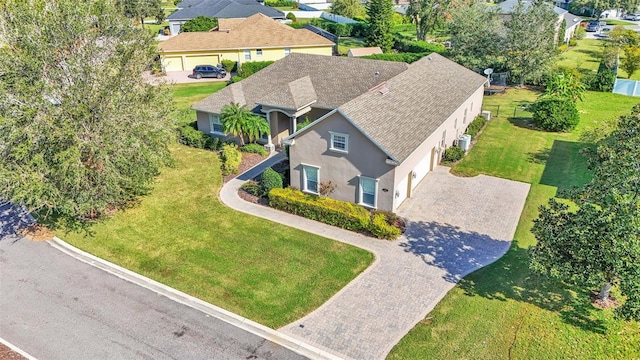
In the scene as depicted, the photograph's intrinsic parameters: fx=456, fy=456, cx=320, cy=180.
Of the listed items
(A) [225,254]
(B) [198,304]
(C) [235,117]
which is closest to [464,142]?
(C) [235,117]

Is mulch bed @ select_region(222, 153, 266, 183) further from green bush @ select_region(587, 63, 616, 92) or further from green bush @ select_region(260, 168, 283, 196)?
green bush @ select_region(587, 63, 616, 92)

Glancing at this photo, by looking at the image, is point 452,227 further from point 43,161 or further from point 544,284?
point 43,161

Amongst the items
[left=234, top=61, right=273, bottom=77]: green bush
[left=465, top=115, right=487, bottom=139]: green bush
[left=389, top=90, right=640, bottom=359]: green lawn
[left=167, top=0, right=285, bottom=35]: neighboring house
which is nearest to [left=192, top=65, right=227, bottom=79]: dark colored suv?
[left=234, top=61, right=273, bottom=77]: green bush

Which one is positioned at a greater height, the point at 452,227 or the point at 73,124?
the point at 73,124

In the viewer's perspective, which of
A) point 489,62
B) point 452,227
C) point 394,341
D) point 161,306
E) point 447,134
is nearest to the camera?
point 394,341

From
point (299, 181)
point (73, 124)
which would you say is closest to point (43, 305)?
point (73, 124)

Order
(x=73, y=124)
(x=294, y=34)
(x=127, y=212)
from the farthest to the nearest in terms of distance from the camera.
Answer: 1. (x=294, y=34)
2. (x=127, y=212)
3. (x=73, y=124)

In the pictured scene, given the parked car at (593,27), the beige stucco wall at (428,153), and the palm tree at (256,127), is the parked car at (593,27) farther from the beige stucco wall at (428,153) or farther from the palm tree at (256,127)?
the palm tree at (256,127)
